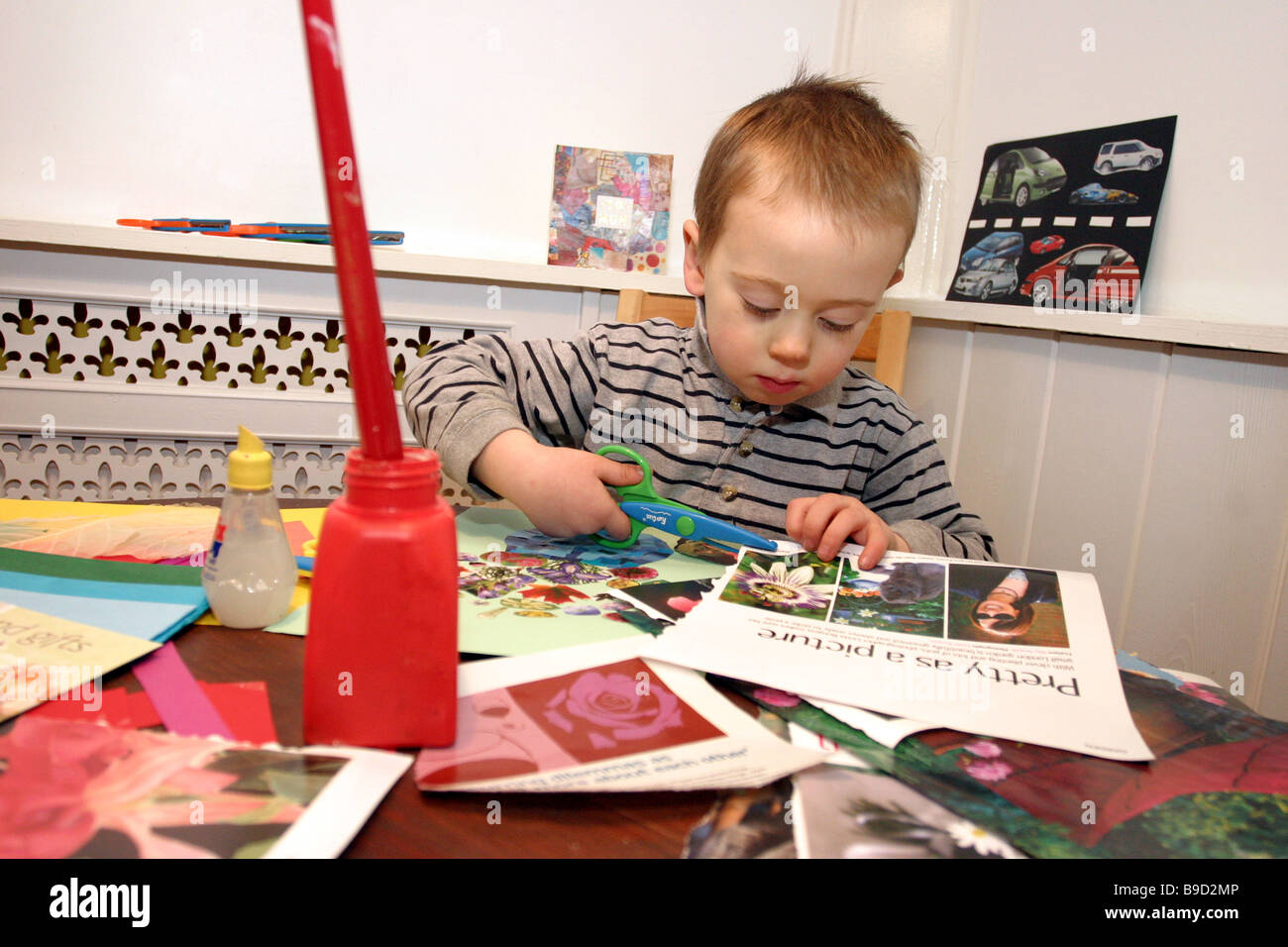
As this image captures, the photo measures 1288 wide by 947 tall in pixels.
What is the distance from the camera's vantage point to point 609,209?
63.7 inches

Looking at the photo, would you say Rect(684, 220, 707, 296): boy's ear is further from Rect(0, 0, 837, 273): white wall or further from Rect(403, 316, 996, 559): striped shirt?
Rect(0, 0, 837, 273): white wall

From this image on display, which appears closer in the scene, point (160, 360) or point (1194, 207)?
point (1194, 207)

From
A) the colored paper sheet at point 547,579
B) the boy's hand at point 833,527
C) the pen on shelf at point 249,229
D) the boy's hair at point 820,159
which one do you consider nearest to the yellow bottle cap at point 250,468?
the colored paper sheet at point 547,579

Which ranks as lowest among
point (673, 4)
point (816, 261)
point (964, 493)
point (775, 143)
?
point (964, 493)

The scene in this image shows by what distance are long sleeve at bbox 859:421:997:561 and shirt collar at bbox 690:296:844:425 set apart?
86 mm

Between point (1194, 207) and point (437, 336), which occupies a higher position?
point (1194, 207)

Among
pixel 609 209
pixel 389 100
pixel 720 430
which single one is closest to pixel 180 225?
pixel 389 100

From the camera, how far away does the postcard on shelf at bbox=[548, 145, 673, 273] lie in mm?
1599

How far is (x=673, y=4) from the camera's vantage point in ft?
5.33

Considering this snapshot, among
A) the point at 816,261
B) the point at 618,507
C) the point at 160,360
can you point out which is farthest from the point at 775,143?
the point at 160,360

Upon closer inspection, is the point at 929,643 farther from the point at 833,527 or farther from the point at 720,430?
the point at 720,430
